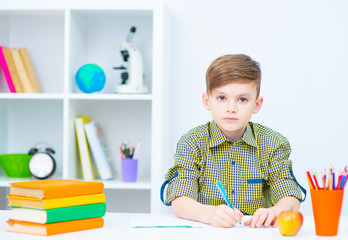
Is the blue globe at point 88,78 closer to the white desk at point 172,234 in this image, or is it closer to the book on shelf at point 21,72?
the book on shelf at point 21,72

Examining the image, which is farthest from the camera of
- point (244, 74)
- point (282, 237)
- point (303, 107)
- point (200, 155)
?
point (303, 107)

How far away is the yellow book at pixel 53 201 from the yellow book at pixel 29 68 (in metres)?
1.54

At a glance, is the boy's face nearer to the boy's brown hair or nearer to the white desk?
the boy's brown hair

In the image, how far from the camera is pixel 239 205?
1.64 m

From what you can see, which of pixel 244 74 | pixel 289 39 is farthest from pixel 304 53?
pixel 244 74

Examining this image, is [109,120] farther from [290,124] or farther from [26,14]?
[290,124]

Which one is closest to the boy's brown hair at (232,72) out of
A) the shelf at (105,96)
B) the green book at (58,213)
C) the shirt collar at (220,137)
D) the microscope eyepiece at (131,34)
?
the shirt collar at (220,137)

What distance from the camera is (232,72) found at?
59.9 inches

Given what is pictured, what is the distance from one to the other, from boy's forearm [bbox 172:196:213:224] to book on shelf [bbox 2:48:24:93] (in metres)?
1.41

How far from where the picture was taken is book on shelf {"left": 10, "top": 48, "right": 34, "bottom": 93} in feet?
8.58

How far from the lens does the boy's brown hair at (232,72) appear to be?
4.98 feet

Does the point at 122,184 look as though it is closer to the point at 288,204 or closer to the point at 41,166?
the point at 41,166

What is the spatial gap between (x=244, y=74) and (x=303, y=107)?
1.25m

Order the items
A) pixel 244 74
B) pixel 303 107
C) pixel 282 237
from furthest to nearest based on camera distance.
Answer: pixel 303 107, pixel 244 74, pixel 282 237
